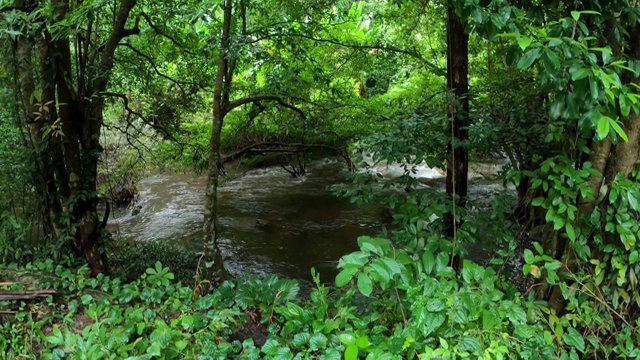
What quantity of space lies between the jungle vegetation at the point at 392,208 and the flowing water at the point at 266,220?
80.9 inches

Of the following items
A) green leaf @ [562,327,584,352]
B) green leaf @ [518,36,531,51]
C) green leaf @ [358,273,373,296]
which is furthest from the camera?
green leaf @ [562,327,584,352]

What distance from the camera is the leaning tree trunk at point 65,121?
3.96 metres

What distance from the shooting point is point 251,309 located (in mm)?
2816

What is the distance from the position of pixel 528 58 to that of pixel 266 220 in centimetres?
792

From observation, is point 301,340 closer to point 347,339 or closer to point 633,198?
point 347,339

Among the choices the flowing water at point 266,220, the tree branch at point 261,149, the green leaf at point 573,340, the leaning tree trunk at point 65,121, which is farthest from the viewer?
the flowing water at point 266,220

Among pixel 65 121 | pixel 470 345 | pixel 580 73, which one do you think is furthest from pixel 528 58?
pixel 65 121

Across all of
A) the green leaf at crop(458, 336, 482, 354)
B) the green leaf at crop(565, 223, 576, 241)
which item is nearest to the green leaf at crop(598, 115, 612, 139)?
the green leaf at crop(565, 223, 576, 241)

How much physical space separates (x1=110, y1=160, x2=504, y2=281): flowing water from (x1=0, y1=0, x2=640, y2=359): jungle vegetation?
2.05 m

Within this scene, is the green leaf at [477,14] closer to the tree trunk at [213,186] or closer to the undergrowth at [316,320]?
the undergrowth at [316,320]

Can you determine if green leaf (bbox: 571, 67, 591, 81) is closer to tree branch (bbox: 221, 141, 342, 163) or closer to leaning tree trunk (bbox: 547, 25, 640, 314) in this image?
leaning tree trunk (bbox: 547, 25, 640, 314)

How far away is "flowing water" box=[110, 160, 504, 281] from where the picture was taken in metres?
7.49

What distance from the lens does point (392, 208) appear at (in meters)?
3.88

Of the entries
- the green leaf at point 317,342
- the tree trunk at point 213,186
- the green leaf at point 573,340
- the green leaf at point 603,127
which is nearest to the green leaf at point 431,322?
the green leaf at point 317,342
